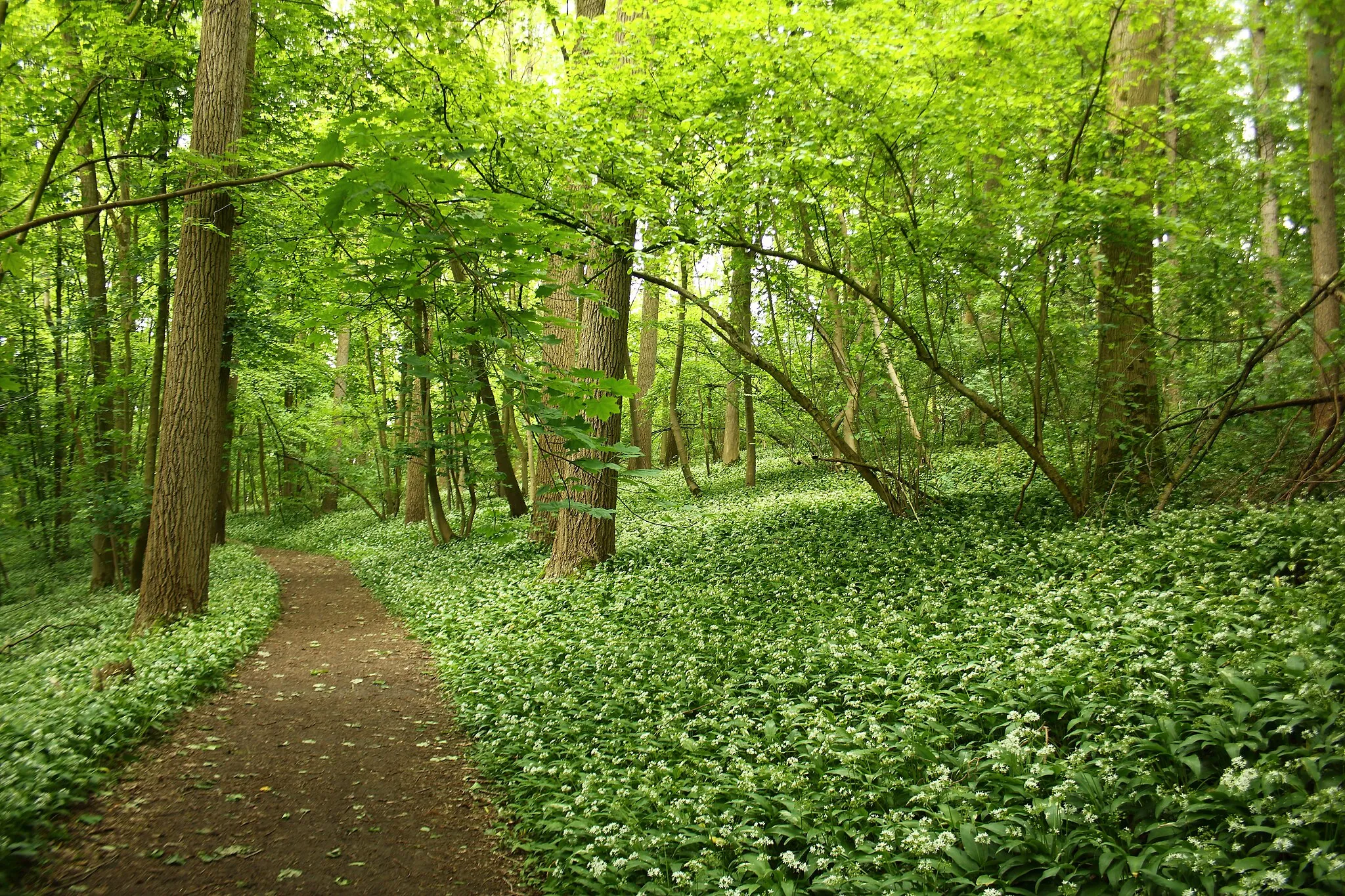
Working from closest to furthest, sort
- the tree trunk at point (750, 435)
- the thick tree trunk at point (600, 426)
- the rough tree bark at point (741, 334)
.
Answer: the rough tree bark at point (741, 334) < the thick tree trunk at point (600, 426) < the tree trunk at point (750, 435)

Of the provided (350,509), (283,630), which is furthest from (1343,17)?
(350,509)

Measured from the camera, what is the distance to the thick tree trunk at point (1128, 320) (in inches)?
289

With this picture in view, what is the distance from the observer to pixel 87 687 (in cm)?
581

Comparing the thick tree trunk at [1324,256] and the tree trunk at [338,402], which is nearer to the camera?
the thick tree trunk at [1324,256]

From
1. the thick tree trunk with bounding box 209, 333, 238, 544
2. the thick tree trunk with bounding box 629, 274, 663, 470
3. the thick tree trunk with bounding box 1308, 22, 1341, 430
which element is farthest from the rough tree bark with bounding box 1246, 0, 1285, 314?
the thick tree trunk with bounding box 209, 333, 238, 544

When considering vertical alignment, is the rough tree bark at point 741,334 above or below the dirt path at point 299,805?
above

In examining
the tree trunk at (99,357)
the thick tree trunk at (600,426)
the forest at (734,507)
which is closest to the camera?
the forest at (734,507)

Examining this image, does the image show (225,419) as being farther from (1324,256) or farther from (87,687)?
(1324,256)

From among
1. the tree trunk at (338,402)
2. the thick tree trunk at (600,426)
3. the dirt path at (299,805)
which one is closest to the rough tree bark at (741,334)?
the thick tree trunk at (600,426)

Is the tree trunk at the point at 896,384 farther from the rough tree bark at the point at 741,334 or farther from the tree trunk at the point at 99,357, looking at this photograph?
the tree trunk at the point at 99,357

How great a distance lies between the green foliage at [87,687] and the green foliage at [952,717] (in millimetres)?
2400

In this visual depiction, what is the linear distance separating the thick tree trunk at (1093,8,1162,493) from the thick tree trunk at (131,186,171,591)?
13.0m

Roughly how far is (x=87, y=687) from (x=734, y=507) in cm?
1028

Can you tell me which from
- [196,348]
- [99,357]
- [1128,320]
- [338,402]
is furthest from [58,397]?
[1128,320]
